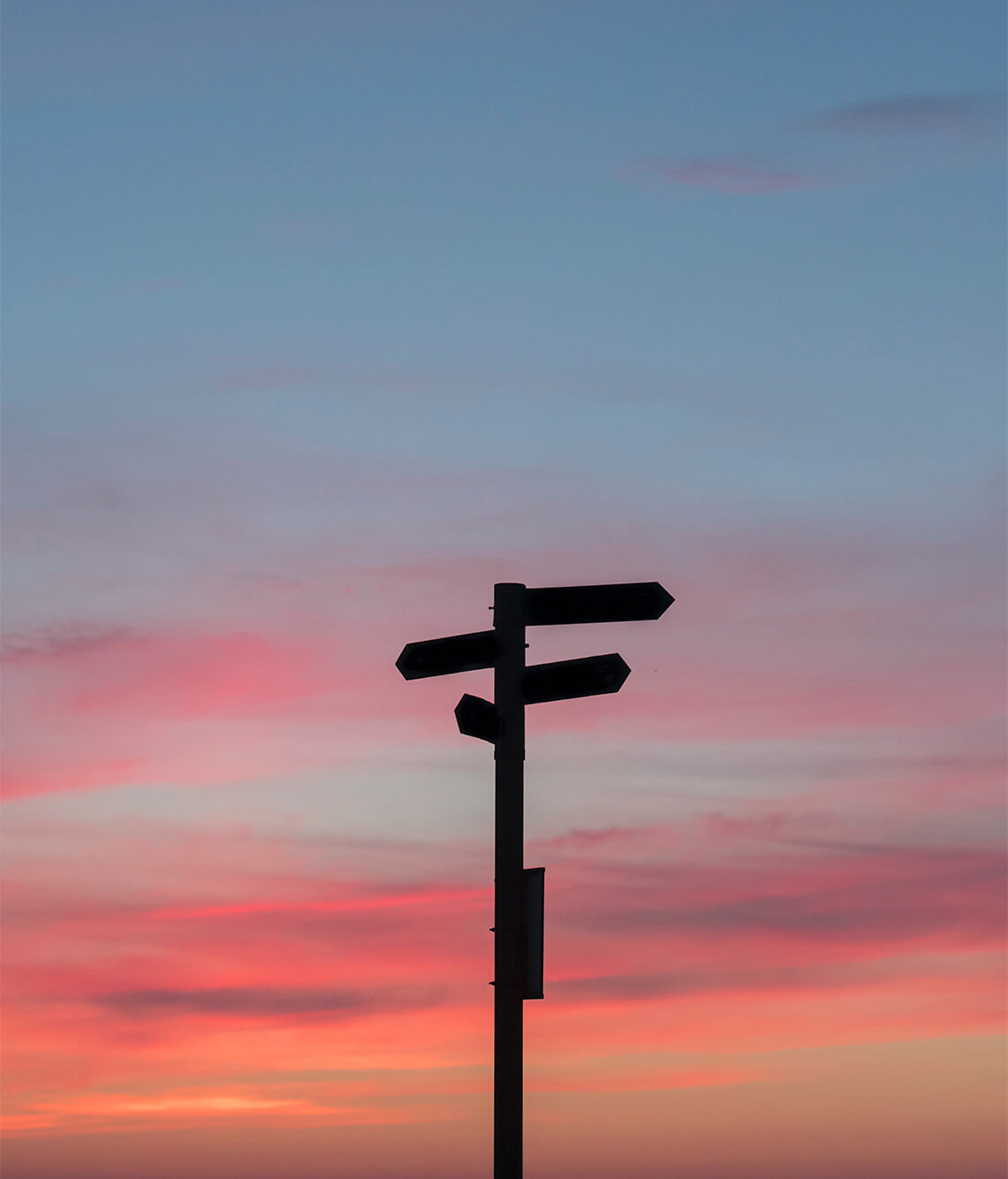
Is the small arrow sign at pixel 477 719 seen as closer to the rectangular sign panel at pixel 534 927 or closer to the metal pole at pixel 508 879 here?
the metal pole at pixel 508 879

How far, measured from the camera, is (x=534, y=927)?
1560cm

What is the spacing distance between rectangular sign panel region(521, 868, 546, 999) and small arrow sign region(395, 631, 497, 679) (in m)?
1.49

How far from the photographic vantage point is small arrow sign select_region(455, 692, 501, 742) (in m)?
15.4

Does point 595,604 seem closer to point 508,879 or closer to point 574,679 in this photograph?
point 574,679

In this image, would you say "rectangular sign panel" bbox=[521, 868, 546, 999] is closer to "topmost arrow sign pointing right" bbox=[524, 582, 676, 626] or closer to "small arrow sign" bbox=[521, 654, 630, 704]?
"small arrow sign" bbox=[521, 654, 630, 704]

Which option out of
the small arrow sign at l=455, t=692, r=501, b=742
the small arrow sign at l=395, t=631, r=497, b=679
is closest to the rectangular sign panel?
the small arrow sign at l=455, t=692, r=501, b=742

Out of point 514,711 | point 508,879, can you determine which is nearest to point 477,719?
point 514,711

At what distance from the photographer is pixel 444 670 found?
52.7ft

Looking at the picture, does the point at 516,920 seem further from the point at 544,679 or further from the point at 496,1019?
the point at 544,679

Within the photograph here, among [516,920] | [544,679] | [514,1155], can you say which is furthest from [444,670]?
[514,1155]

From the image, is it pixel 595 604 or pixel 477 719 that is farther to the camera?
pixel 595 604

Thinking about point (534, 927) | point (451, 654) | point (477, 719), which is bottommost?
point (534, 927)

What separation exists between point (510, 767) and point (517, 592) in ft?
4.04

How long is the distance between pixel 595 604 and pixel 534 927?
2.27 metres
